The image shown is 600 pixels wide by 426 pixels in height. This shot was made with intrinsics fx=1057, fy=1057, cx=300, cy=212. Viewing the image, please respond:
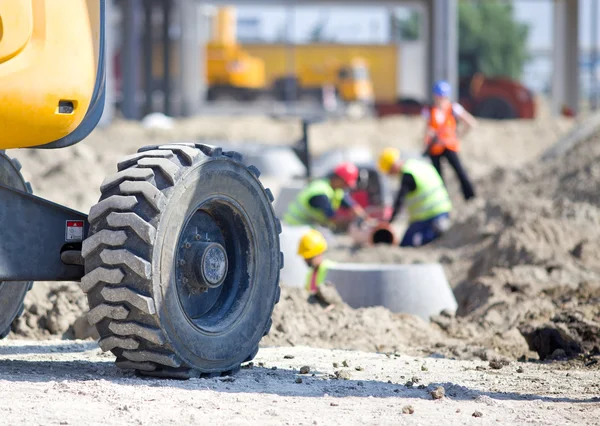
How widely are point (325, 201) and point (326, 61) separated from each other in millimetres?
36396

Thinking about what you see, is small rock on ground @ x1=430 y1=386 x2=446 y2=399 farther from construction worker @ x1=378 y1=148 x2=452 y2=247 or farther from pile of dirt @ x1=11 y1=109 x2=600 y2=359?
construction worker @ x1=378 y1=148 x2=452 y2=247

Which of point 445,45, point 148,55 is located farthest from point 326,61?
point 445,45

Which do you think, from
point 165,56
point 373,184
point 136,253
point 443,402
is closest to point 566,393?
point 443,402

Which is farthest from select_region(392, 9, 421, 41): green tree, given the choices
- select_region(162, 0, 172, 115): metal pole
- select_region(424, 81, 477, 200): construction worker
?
select_region(424, 81, 477, 200): construction worker

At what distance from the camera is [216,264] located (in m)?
5.14

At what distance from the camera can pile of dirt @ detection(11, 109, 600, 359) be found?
267 inches

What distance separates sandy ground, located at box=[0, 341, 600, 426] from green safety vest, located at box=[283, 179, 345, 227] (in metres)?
6.29

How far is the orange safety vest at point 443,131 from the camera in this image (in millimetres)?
14523

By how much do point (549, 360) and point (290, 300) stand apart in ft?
5.75

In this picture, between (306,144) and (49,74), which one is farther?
(306,144)

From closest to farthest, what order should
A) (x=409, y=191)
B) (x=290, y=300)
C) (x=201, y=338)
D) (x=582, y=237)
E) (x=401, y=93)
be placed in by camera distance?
(x=201, y=338) → (x=290, y=300) → (x=582, y=237) → (x=409, y=191) → (x=401, y=93)

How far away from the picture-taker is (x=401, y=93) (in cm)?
5069

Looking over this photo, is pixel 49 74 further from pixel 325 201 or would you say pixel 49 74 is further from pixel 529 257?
pixel 325 201

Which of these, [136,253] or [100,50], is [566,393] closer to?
[136,253]
